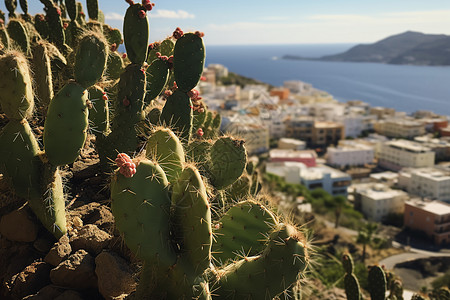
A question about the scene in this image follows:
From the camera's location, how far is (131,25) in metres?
2.48

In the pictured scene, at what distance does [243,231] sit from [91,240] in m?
0.75

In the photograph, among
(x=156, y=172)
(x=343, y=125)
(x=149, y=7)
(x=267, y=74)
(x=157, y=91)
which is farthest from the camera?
(x=267, y=74)

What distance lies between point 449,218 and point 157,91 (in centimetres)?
2059

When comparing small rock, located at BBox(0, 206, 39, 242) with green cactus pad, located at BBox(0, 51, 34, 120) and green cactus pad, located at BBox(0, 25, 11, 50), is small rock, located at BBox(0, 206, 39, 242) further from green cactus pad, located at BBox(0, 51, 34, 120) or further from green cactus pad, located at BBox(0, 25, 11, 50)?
green cactus pad, located at BBox(0, 25, 11, 50)

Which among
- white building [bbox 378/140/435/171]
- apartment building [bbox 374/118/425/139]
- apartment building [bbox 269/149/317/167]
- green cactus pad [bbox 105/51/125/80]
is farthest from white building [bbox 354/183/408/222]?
green cactus pad [bbox 105/51/125/80]

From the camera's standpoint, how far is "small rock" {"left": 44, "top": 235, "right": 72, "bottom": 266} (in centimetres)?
201

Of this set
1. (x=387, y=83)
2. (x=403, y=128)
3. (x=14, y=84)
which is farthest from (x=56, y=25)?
(x=387, y=83)

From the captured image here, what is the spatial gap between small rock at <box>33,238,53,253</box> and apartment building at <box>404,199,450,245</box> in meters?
20.5

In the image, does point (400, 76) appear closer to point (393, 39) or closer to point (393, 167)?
point (393, 39)

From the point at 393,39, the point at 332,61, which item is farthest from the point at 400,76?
the point at 332,61

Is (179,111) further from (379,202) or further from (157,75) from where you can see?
(379,202)

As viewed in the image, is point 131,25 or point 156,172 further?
point 131,25

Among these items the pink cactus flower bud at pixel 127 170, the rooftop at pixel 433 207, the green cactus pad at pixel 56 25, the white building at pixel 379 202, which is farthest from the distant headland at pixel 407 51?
the pink cactus flower bud at pixel 127 170

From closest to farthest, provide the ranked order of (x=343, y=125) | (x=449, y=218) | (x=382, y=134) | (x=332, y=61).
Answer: (x=449, y=218) < (x=343, y=125) < (x=382, y=134) < (x=332, y=61)
